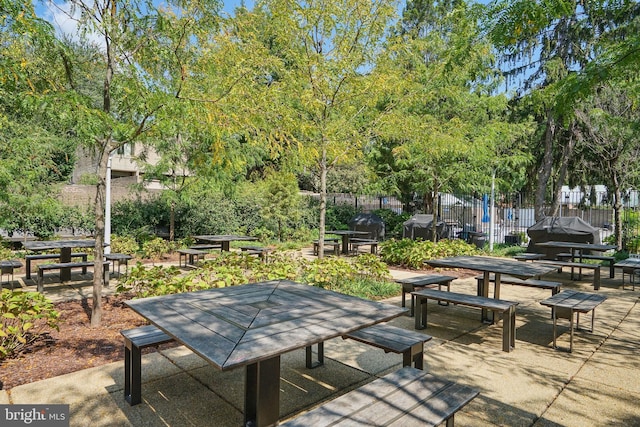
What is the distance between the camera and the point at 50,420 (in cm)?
294

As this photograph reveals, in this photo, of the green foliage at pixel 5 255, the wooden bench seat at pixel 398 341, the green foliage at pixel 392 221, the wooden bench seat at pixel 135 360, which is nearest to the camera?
the wooden bench seat at pixel 135 360

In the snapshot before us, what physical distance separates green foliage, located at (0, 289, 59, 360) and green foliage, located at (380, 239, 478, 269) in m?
7.99

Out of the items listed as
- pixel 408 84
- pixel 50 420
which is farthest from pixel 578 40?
pixel 50 420

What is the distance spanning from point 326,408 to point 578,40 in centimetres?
1830

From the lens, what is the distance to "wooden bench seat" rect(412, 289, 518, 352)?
4.60 metres

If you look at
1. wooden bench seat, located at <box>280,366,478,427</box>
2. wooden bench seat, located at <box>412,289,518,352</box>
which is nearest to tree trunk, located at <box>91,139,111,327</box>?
wooden bench seat, located at <box>280,366,478,427</box>

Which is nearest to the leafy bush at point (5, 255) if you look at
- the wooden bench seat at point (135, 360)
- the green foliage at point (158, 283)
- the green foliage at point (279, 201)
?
the green foliage at point (158, 283)

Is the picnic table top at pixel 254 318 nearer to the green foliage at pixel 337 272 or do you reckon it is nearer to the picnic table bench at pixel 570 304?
the picnic table bench at pixel 570 304

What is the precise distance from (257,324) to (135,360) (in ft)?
3.68

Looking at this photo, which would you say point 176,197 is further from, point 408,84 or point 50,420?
point 50,420

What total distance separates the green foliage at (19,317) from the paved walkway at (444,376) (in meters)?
0.80

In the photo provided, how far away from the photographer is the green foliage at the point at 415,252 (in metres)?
10.5

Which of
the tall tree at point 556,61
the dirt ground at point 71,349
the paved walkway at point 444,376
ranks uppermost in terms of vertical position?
the tall tree at point 556,61

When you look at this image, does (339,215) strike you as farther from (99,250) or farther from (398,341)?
(398,341)
